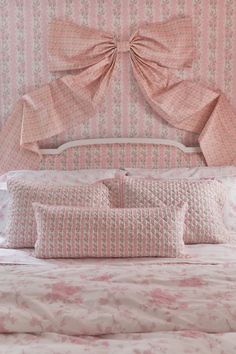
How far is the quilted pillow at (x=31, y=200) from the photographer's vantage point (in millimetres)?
2311

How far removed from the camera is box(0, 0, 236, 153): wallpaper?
114 inches

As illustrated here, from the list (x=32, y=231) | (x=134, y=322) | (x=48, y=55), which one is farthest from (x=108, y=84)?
(x=134, y=322)

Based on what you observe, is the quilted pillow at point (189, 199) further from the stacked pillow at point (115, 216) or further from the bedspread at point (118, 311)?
the bedspread at point (118, 311)

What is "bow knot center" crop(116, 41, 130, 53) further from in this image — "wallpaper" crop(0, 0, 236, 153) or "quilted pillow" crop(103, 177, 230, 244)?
"quilted pillow" crop(103, 177, 230, 244)

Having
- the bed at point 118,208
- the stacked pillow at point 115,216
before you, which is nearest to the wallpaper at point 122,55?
the bed at point 118,208

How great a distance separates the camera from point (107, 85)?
2.93 metres

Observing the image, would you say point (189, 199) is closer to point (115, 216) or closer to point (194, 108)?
point (115, 216)

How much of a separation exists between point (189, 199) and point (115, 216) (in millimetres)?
400

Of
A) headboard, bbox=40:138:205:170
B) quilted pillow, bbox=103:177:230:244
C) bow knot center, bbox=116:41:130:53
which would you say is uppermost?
bow knot center, bbox=116:41:130:53

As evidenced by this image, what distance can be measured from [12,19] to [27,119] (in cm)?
59

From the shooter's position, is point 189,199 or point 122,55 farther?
point 122,55

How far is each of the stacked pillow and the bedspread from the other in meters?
0.41

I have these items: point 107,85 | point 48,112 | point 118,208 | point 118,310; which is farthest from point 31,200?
point 118,310

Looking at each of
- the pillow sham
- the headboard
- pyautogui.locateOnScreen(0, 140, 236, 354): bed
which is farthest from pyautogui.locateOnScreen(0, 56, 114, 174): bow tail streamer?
pyautogui.locateOnScreen(0, 140, 236, 354): bed
